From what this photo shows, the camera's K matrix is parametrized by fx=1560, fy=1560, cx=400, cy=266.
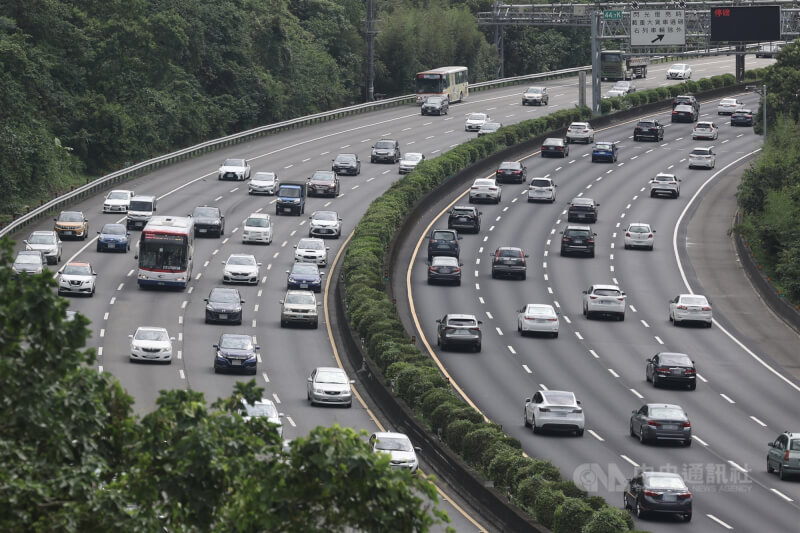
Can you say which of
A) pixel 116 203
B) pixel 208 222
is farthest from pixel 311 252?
pixel 116 203

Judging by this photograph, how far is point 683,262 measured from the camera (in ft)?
252

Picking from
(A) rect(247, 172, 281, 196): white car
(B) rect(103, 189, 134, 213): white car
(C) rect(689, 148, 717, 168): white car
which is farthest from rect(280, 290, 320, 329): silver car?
(C) rect(689, 148, 717, 168): white car

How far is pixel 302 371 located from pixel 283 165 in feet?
144

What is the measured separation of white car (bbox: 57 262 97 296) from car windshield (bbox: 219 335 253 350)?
11829 mm

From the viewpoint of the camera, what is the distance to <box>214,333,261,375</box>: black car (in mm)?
52562

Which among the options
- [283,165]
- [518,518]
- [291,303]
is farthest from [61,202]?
[518,518]

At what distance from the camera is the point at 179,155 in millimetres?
98500

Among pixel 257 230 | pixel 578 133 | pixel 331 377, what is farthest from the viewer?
pixel 578 133

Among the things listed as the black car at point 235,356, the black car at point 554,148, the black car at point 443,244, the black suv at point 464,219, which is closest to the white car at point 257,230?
the black car at point 443,244

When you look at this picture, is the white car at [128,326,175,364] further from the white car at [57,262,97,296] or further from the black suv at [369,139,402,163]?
the black suv at [369,139,402,163]

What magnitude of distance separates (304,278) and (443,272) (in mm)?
6877

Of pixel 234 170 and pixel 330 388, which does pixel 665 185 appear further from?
pixel 330 388

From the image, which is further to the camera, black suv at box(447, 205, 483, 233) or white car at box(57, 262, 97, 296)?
black suv at box(447, 205, 483, 233)

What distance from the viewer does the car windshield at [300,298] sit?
61.3 meters
